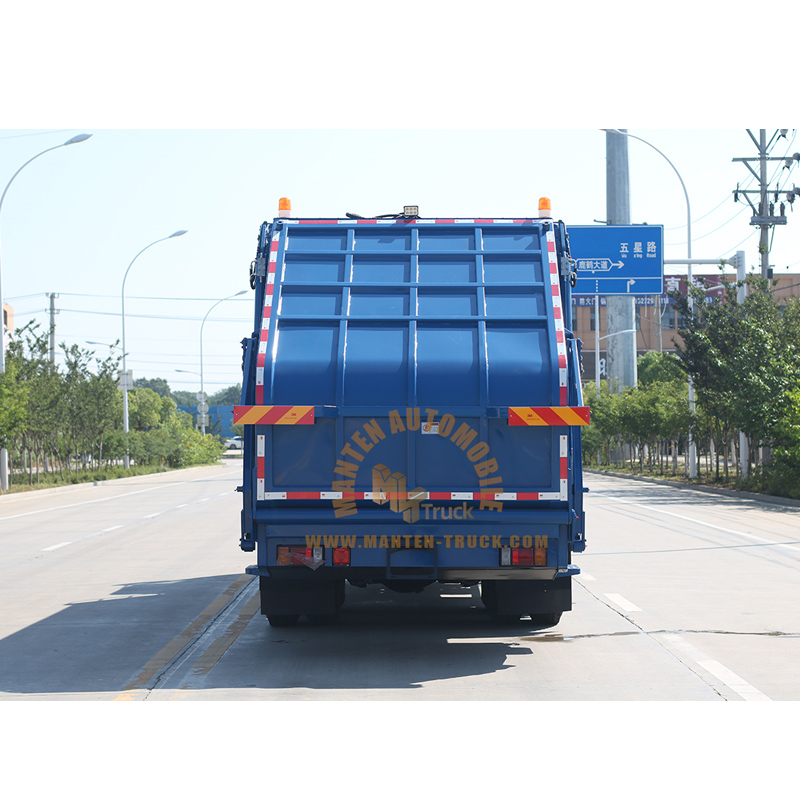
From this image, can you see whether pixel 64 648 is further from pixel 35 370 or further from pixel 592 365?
pixel 592 365

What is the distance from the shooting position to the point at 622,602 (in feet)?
35.6

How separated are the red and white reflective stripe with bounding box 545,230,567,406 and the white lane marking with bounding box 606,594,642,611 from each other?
3.54 m

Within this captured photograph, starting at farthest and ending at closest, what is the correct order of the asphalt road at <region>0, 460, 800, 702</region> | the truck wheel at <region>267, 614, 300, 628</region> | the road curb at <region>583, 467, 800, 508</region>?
the road curb at <region>583, 467, 800, 508</region> < the truck wheel at <region>267, 614, 300, 628</region> < the asphalt road at <region>0, 460, 800, 702</region>

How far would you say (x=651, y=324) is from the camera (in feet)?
352

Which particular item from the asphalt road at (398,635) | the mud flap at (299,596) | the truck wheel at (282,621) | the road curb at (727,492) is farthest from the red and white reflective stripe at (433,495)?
the road curb at (727,492)

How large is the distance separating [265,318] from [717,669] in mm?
Answer: 4351

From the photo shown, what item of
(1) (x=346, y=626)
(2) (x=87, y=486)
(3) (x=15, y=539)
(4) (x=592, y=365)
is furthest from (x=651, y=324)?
(1) (x=346, y=626)

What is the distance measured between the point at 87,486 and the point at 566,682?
36.9m

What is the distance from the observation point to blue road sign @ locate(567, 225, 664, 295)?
30.2 metres

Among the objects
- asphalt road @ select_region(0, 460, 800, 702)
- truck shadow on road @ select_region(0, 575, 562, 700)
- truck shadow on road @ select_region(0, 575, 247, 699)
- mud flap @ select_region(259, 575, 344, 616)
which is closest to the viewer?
asphalt road @ select_region(0, 460, 800, 702)

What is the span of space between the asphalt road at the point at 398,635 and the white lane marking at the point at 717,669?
0.09 feet

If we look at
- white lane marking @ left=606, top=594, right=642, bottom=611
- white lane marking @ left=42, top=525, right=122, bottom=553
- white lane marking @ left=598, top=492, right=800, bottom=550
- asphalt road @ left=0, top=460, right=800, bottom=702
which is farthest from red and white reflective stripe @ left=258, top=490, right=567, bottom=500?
white lane marking @ left=42, top=525, right=122, bottom=553

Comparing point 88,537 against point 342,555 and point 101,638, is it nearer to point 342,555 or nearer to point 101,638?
point 101,638

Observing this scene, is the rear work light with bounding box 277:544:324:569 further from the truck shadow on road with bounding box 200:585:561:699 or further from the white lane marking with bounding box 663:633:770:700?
the white lane marking with bounding box 663:633:770:700
